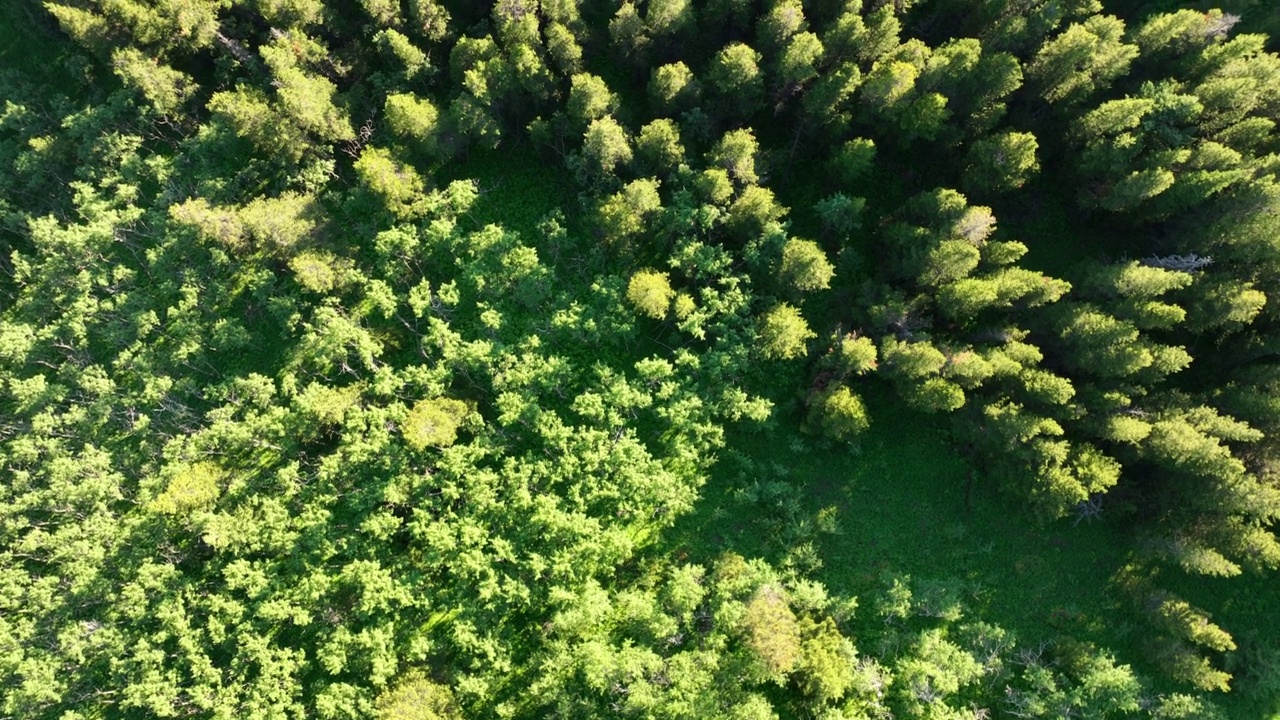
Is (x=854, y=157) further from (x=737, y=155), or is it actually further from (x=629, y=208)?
(x=629, y=208)

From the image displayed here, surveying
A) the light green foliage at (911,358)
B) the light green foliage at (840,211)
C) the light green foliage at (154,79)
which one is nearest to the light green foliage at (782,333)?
the light green foliage at (911,358)

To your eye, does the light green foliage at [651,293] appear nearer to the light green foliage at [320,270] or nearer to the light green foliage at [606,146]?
the light green foliage at [606,146]

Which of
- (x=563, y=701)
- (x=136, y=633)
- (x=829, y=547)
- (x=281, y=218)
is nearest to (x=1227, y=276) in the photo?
(x=829, y=547)

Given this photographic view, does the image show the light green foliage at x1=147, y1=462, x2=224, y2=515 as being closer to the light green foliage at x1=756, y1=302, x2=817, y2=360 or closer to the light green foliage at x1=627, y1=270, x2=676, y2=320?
the light green foliage at x1=627, y1=270, x2=676, y2=320

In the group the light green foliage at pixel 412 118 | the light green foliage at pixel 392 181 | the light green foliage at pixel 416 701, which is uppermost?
the light green foliage at pixel 412 118

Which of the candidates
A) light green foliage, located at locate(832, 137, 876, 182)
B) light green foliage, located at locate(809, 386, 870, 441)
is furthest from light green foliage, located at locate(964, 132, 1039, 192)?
light green foliage, located at locate(809, 386, 870, 441)

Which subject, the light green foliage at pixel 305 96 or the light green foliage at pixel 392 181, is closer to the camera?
the light green foliage at pixel 305 96

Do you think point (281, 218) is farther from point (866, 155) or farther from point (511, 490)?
point (866, 155)

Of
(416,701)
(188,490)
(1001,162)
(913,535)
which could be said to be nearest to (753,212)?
(1001,162)
